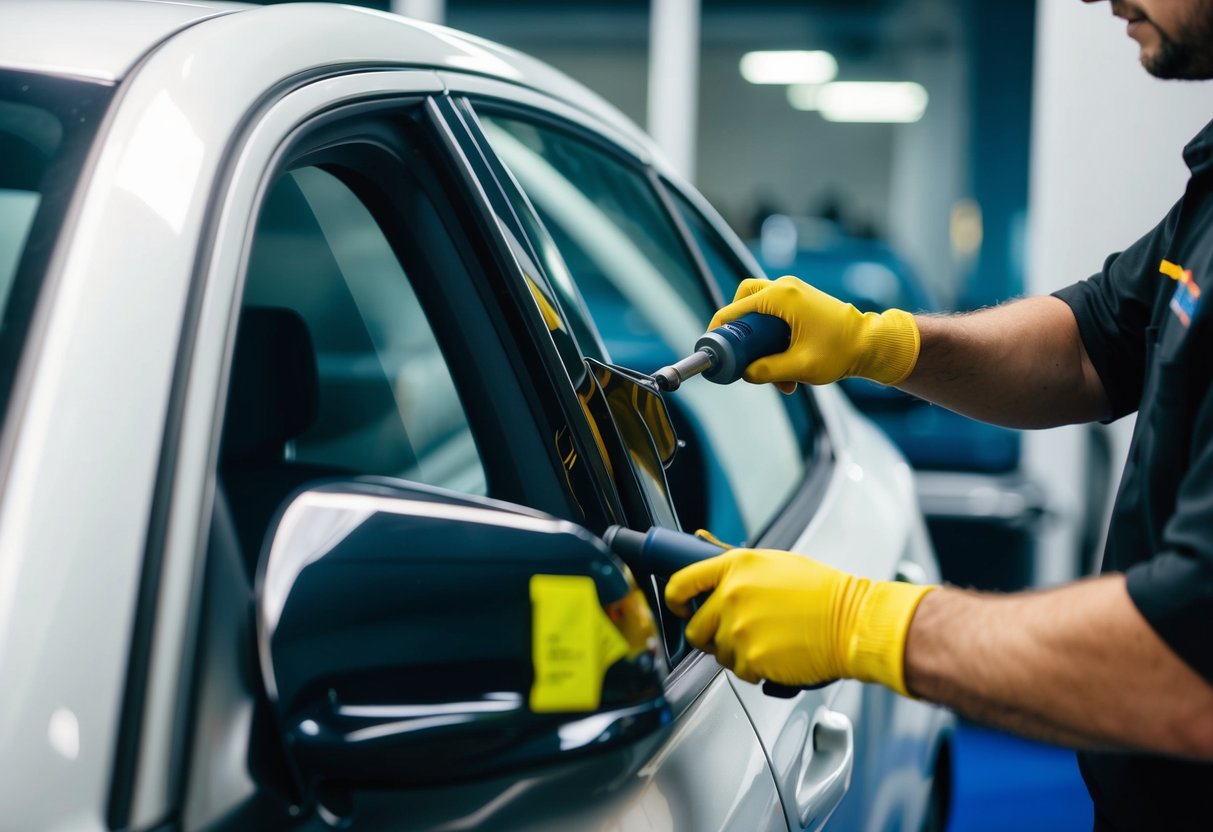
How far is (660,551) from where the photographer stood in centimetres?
104

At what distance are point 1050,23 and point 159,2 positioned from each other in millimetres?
3314

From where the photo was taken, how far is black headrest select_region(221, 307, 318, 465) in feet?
3.86

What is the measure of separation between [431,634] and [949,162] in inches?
413

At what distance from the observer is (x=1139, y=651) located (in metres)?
0.88

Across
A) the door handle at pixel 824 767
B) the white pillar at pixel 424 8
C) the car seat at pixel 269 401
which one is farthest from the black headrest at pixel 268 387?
the white pillar at pixel 424 8

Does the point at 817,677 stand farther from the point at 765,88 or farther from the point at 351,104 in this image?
the point at 765,88

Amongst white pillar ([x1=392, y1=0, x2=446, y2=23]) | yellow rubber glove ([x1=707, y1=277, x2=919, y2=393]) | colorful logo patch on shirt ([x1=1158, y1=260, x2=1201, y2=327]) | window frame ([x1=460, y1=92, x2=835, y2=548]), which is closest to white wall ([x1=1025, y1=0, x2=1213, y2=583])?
window frame ([x1=460, y1=92, x2=835, y2=548])

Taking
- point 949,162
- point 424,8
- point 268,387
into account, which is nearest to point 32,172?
point 268,387

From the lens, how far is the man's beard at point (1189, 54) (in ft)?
3.52

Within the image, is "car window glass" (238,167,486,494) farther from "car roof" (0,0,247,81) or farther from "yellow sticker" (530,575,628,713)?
"yellow sticker" (530,575,628,713)

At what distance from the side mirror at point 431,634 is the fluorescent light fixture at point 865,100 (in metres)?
10.7

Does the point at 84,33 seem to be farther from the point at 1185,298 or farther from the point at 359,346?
the point at 359,346

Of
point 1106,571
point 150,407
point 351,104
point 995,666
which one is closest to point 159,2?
point 351,104

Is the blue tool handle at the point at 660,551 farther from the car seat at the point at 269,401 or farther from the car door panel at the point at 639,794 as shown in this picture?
the car seat at the point at 269,401
